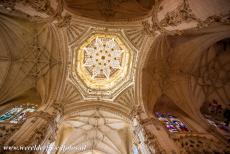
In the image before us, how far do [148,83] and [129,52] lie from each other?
2.87 m

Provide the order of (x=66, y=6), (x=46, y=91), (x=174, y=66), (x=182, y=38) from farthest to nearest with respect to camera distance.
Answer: (x=174, y=66) < (x=182, y=38) < (x=46, y=91) < (x=66, y=6)

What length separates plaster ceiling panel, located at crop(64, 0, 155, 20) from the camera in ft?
43.4

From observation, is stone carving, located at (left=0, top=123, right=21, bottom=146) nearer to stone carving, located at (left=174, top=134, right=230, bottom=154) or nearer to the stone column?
the stone column

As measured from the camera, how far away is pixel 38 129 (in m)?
8.97

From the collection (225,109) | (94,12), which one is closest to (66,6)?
(94,12)

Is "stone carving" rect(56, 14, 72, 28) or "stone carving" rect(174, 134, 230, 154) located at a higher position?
"stone carving" rect(56, 14, 72, 28)

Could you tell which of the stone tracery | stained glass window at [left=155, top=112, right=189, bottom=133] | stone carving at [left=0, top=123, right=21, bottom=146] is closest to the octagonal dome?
the stone tracery

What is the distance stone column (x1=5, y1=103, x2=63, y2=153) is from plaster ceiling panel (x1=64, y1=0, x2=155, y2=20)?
7.13 metres

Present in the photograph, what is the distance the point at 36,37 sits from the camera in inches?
527

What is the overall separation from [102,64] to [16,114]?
755 centimetres

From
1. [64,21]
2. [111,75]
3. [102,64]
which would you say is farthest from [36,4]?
[111,75]

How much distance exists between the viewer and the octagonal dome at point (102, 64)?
14.0 meters

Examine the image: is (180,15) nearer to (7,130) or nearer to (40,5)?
(40,5)

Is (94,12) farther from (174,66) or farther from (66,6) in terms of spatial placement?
(174,66)
